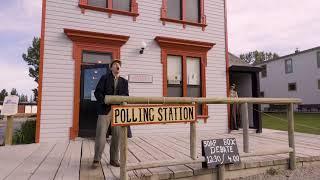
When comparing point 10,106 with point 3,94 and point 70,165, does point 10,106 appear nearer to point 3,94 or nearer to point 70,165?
point 70,165

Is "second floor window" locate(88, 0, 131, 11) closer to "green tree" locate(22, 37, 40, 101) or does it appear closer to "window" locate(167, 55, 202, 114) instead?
"window" locate(167, 55, 202, 114)

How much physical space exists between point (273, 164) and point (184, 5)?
7046 mm

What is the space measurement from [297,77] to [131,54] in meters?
25.5

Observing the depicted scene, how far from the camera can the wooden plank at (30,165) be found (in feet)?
13.7

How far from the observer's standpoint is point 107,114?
477 cm

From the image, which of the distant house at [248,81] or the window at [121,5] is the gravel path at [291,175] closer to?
the distant house at [248,81]

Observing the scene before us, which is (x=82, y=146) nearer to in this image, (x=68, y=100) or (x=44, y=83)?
(x=68, y=100)

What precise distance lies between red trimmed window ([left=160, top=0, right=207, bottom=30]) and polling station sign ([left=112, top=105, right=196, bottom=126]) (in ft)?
20.0

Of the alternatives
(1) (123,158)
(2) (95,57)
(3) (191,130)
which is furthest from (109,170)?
(2) (95,57)

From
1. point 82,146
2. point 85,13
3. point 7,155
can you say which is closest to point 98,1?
point 85,13

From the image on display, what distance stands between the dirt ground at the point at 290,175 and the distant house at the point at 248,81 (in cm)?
495

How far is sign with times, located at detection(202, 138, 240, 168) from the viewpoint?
4531mm

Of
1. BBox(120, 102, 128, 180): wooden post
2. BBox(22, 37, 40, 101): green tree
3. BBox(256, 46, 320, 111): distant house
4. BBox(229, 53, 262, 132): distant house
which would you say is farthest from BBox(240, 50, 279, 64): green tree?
BBox(120, 102, 128, 180): wooden post

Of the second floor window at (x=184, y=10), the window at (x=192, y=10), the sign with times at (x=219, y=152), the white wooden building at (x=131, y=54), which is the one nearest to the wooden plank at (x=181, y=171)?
the sign with times at (x=219, y=152)
